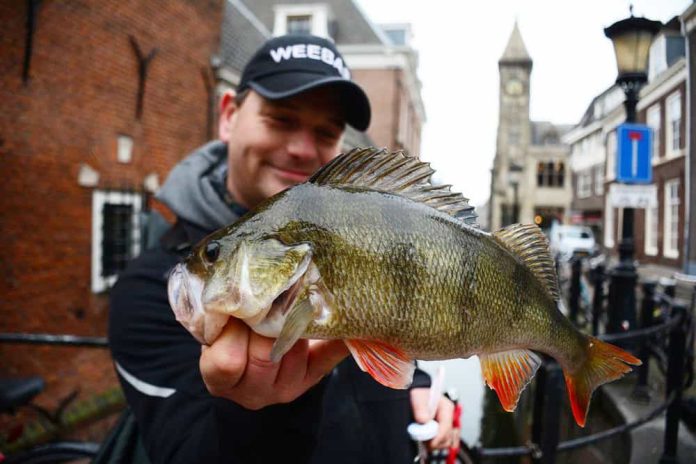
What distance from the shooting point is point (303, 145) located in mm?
1793

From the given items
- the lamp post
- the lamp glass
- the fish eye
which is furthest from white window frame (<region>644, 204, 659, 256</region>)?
the fish eye

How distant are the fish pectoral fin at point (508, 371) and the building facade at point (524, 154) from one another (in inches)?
1608

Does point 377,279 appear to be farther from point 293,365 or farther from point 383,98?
point 383,98

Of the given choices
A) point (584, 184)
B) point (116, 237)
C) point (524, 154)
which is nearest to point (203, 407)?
point (116, 237)

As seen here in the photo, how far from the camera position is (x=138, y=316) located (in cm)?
181

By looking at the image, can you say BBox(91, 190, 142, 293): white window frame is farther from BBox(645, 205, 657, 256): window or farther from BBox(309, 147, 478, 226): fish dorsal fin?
BBox(645, 205, 657, 256): window

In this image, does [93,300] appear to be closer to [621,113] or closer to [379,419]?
[379,419]

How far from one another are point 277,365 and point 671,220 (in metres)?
20.6

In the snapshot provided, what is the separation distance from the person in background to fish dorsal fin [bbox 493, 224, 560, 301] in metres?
0.54

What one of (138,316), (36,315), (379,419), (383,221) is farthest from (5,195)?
(383,221)

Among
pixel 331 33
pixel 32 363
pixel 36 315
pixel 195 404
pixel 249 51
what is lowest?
pixel 32 363

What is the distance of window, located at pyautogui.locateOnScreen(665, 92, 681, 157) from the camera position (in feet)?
45.6

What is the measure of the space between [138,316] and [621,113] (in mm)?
8585

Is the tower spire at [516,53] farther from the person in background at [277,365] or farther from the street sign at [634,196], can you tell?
the person in background at [277,365]
